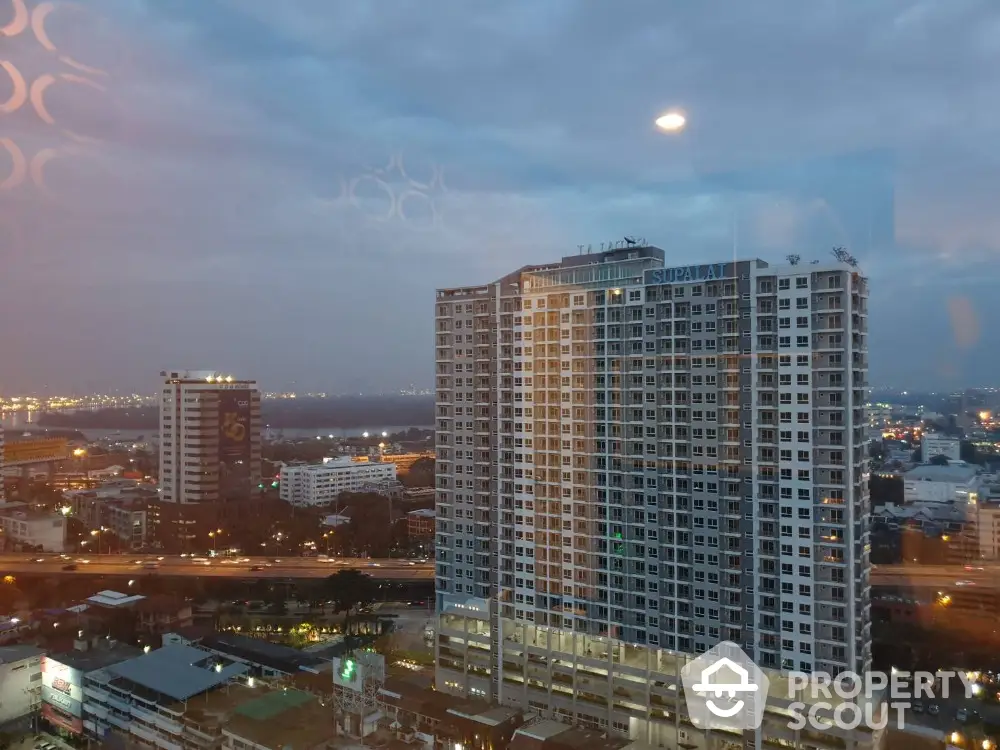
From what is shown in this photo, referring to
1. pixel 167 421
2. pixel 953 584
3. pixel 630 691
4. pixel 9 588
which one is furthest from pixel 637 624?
pixel 167 421

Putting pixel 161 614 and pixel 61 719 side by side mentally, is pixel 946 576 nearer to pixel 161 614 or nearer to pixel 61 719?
pixel 61 719

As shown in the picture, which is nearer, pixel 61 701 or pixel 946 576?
pixel 61 701

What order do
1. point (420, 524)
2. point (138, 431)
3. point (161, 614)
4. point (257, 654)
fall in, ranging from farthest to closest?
point (138, 431)
point (420, 524)
point (161, 614)
point (257, 654)

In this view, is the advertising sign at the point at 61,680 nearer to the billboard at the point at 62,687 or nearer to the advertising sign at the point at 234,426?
the billboard at the point at 62,687

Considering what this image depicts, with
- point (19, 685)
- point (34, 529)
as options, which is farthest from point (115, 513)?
point (19, 685)

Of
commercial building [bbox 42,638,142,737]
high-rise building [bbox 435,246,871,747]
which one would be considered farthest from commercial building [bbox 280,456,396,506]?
high-rise building [bbox 435,246,871,747]
